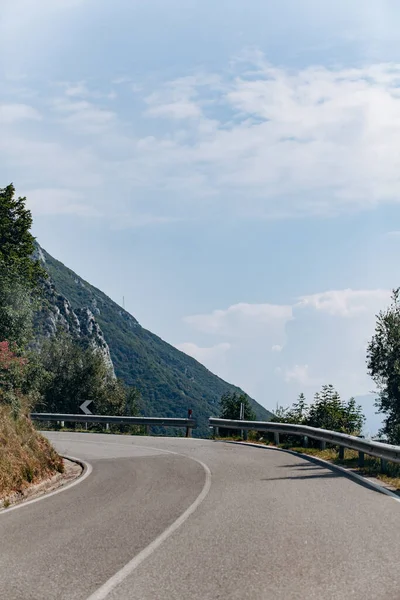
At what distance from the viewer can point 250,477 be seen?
16.0 meters

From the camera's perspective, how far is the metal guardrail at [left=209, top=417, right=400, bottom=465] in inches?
629

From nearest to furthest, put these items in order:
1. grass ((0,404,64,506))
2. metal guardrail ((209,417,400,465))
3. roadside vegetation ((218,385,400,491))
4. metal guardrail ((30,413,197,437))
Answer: grass ((0,404,64,506)) < metal guardrail ((209,417,400,465)) < roadside vegetation ((218,385,400,491)) < metal guardrail ((30,413,197,437))

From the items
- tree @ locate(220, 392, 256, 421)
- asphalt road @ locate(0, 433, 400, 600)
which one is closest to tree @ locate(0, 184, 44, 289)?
tree @ locate(220, 392, 256, 421)

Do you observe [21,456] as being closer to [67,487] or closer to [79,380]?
[67,487]

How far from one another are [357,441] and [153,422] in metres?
20.2

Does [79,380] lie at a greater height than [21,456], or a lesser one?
greater

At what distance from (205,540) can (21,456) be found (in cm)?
825

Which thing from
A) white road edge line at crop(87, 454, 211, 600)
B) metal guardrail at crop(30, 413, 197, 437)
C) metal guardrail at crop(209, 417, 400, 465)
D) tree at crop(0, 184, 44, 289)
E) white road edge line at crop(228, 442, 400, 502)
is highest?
tree at crop(0, 184, 44, 289)

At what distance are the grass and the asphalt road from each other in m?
1.06

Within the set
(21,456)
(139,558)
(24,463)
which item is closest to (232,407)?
(21,456)

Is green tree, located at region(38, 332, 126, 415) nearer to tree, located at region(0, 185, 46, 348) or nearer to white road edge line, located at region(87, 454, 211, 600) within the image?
tree, located at region(0, 185, 46, 348)

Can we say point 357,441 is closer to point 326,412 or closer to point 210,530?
point 210,530

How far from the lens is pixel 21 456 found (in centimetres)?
1585

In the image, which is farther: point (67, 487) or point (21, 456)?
point (21, 456)
